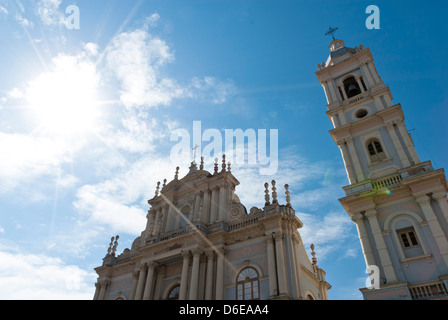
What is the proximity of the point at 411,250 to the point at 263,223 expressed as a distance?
28.9ft

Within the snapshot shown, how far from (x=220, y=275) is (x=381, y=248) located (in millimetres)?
10338

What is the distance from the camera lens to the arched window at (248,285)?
66.1ft

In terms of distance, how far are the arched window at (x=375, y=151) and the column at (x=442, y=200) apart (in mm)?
4185

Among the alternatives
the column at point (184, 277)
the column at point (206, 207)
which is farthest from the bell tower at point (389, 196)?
the column at point (184, 277)

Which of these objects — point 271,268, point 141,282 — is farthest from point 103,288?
point 271,268

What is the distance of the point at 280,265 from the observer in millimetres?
19375

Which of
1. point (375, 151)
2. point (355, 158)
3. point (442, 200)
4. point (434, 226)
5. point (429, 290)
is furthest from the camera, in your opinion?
point (355, 158)

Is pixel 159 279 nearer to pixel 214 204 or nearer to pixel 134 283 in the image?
pixel 134 283

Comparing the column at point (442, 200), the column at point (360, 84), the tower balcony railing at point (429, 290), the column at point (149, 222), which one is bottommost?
the tower balcony railing at point (429, 290)

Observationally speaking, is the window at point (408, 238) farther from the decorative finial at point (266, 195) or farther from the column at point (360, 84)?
the column at point (360, 84)

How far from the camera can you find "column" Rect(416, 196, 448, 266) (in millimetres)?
14859

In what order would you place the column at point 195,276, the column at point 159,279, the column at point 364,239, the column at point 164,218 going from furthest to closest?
1. the column at point 164,218
2. the column at point 159,279
3. the column at point 195,276
4. the column at point 364,239

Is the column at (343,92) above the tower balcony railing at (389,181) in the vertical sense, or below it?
above

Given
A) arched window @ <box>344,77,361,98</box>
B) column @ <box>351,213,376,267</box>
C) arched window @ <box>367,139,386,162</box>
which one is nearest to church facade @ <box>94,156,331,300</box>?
column @ <box>351,213,376,267</box>
